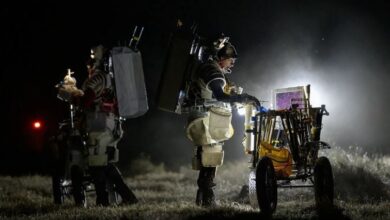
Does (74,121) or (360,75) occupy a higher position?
(360,75)

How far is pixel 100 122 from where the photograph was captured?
8578mm

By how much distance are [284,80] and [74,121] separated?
10.3 meters

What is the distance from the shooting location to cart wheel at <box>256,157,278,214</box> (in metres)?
6.59

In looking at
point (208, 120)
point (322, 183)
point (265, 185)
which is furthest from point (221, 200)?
point (265, 185)

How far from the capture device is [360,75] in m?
20.2

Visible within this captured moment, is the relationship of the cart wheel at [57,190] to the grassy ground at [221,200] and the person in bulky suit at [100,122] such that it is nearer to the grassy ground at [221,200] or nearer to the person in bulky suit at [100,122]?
the grassy ground at [221,200]

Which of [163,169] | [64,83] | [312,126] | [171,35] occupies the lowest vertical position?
[163,169]

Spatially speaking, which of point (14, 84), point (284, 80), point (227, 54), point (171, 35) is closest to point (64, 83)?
point (171, 35)

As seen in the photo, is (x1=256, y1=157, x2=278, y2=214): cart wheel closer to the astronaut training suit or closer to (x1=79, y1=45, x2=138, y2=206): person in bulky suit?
the astronaut training suit

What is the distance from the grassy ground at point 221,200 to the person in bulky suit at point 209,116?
514 mm

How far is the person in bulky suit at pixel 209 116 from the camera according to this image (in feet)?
26.0

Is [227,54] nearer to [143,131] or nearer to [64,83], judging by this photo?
[64,83]

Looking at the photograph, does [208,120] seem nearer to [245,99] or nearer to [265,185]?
[245,99]

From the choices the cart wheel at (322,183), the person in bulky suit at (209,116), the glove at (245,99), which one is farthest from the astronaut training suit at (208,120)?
the cart wheel at (322,183)
